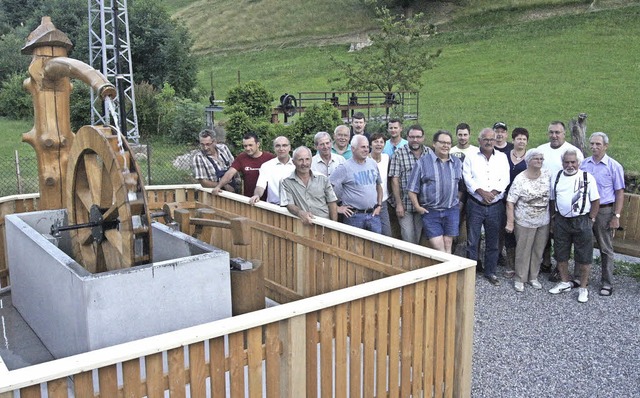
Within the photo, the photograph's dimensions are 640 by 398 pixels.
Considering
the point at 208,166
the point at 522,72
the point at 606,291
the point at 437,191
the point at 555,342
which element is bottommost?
the point at 555,342

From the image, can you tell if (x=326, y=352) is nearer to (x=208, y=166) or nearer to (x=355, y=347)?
(x=355, y=347)

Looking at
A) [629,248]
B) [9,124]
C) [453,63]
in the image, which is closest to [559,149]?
[629,248]

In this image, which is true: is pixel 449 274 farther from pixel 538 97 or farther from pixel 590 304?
pixel 538 97

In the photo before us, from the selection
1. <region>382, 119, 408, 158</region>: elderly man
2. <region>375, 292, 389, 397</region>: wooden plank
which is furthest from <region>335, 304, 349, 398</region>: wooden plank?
<region>382, 119, 408, 158</region>: elderly man

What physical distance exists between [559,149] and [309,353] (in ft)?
18.1

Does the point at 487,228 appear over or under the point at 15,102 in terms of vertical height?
under

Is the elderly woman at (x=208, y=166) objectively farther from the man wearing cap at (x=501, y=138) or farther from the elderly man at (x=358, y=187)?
the man wearing cap at (x=501, y=138)

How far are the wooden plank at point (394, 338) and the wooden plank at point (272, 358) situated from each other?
85 centimetres

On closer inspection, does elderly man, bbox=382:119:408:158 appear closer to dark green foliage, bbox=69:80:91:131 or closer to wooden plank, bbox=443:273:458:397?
wooden plank, bbox=443:273:458:397

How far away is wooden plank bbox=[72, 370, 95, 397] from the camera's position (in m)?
2.94

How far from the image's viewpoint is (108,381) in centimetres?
304

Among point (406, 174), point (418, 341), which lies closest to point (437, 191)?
point (406, 174)

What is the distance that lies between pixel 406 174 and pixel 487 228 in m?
1.30

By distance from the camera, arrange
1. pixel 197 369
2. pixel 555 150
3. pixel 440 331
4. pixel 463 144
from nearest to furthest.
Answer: pixel 197 369 → pixel 440 331 → pixel 463 144 → pixel 555 150
